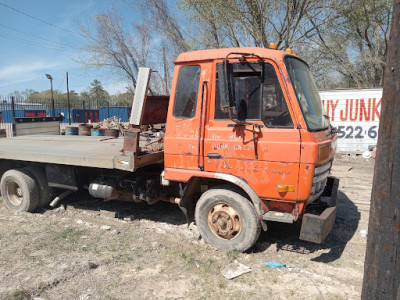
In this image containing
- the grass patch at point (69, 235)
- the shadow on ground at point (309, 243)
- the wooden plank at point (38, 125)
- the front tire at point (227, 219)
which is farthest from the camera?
the wooden plank at point (38, 125)

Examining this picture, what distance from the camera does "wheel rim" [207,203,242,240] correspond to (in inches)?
155

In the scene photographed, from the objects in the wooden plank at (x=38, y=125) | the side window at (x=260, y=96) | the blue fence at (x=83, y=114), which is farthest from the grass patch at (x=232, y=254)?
the blue fence at (x=83, y=114)

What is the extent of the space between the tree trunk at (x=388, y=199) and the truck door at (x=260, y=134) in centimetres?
157

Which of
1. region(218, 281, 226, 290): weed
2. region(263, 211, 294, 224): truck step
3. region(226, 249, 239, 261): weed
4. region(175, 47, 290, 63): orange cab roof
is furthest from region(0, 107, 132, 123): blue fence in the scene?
region(218, 281, 226, 290): weed

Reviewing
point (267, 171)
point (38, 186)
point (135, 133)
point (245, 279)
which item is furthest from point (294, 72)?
point (38, 186)

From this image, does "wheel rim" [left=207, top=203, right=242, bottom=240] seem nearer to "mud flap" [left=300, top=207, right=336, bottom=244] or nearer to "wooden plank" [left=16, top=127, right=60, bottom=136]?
"mud flap" [left=300, top=207, right=336, bottom=244]

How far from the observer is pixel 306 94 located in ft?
12.4

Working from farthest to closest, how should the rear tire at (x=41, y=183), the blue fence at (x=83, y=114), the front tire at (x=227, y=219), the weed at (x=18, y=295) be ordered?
the blue fence at (x=83, y=114), the rear tire at (x=41, y=183), the front tire at (x=227, y=219), the weed at (x=18, y=295)

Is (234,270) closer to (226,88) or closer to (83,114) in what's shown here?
(226,88)

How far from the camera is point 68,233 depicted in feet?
15.6

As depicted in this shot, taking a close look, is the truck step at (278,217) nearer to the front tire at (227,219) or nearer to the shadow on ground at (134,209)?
the front tire at (227,219)

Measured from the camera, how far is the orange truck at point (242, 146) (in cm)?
351

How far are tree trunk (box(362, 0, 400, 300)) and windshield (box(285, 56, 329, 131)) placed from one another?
165 centimetres

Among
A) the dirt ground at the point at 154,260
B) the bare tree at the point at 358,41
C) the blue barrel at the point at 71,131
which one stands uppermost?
the bare tree at the point at 358,41
